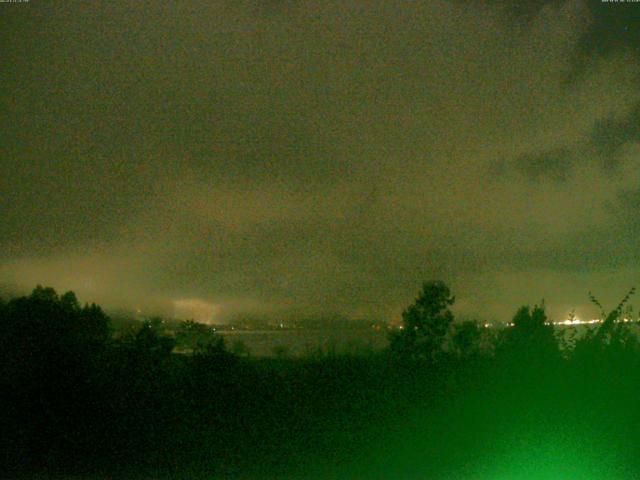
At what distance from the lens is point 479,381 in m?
13.1

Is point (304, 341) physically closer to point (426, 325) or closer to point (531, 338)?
point (426, 325)

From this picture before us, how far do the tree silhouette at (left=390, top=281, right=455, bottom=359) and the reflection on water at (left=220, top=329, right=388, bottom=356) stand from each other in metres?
0.40

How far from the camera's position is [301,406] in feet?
41.2

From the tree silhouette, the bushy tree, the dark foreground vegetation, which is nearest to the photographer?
the dark foreground vegetation

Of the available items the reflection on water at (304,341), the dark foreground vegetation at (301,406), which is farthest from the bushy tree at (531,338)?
the reflection on water at (304,341)

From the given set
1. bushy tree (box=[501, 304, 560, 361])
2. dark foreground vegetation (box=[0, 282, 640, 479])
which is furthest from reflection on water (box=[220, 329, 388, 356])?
bushy tree (box=[501, 304, 560, 361])

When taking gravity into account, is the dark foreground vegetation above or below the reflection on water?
below

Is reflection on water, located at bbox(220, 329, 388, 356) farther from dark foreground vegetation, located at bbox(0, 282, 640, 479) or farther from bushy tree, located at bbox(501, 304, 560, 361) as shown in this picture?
bushy tree, located at bbox(501, 304, 560, 361)

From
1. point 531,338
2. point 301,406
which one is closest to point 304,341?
point 301,406

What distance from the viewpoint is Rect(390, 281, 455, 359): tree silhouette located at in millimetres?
15055

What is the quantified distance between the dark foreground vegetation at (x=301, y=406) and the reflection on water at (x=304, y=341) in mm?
335

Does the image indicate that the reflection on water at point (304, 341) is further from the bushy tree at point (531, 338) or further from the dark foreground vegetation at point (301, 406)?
the bushy tree at point (531, 338)

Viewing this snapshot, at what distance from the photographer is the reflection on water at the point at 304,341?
13672 mm

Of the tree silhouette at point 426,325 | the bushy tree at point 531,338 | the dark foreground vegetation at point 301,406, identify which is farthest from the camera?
the tree silhouette at point 426,325
